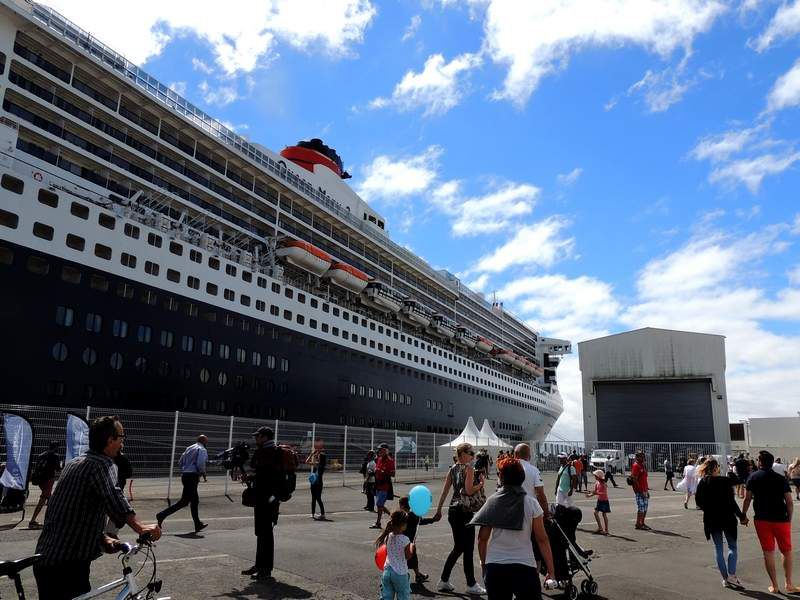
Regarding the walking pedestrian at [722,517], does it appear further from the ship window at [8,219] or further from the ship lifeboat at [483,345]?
the ship lifeboat at [483,345]

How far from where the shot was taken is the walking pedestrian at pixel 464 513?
5.57 meters

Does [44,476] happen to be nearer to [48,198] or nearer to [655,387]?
[48,198]

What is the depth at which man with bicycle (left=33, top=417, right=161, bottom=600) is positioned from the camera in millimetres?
3061

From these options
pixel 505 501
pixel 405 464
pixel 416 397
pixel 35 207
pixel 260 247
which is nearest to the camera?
pixel 505 501

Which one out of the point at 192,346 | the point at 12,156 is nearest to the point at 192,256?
the point at 192,346

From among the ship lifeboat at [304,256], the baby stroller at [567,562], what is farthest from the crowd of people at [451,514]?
the ship lifeboat at [304,256]

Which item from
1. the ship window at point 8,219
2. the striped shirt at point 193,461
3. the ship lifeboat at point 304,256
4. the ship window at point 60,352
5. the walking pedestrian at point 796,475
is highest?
the ship lifeboat at point 304,256

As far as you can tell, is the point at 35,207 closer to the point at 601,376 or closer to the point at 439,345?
the point at 439,345

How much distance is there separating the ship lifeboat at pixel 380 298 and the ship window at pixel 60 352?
21.2m

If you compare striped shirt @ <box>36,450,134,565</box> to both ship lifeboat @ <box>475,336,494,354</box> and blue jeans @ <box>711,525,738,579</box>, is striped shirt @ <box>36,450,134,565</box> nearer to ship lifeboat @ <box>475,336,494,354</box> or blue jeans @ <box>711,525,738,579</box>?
blue jeans @ <box>711,525,738,579</box>

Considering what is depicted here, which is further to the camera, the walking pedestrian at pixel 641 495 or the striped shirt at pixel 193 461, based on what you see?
the walking pedestrian at pixel 641 495

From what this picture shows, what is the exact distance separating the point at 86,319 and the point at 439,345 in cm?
3276

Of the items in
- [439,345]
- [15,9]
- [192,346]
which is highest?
→ [15,9]

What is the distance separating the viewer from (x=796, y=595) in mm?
5852
